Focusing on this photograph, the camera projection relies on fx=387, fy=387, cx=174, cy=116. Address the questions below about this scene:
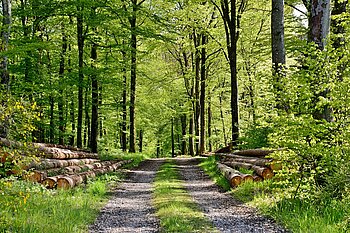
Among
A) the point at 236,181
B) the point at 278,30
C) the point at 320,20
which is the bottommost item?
the point at 236,181

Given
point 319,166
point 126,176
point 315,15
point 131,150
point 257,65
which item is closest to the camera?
point 319,166

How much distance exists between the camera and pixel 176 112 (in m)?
40.1

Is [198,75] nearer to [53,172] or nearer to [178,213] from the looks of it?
[53,172]

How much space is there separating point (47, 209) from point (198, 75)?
82.6 ft

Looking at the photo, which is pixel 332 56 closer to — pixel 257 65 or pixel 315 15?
pixel 315 15

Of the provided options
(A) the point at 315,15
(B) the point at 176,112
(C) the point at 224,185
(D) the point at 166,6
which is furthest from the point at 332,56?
(B) the point at 176,112

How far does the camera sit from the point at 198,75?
104 ft

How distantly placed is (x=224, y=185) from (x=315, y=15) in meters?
5.74

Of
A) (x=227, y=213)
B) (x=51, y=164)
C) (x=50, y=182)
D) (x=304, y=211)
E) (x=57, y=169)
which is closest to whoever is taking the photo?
(x=304, y=211)

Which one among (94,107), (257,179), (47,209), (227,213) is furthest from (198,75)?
(47,209)

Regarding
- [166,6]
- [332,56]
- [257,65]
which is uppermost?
[166,6]

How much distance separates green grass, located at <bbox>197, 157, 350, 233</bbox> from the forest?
263mm

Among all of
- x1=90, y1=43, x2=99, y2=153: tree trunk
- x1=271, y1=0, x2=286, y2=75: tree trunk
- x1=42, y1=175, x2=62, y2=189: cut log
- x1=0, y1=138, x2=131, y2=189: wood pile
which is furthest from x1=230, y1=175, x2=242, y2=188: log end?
x1=90, y1=43, x2=99, y2=153: tree trunk

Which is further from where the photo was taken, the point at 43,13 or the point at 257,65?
the point at 257,65
